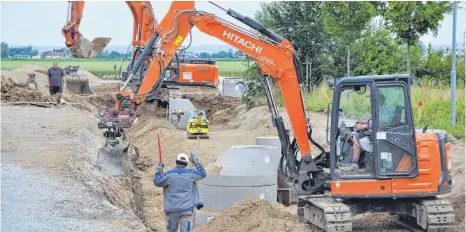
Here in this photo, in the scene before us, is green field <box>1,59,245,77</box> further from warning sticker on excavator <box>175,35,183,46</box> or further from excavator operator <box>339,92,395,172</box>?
excavator operator <box>339,92,395,172</box>

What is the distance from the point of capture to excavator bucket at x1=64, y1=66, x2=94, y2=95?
3591cm

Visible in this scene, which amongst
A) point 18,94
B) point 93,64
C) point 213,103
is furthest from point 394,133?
point 93,64

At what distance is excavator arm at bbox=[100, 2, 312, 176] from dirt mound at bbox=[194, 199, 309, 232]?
878 millimetres

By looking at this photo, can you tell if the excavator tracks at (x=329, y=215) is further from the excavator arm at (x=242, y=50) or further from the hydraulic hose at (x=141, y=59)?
the hydraulic hose at (x=141, y=59)

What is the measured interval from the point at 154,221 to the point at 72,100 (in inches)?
726

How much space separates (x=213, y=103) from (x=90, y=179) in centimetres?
2343

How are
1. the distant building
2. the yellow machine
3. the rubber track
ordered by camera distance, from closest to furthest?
the rubber track, the yellow machine, the distant building

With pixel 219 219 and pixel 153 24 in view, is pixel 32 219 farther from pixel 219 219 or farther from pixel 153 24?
pixel 153 24

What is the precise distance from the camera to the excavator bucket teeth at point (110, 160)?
15.8 m

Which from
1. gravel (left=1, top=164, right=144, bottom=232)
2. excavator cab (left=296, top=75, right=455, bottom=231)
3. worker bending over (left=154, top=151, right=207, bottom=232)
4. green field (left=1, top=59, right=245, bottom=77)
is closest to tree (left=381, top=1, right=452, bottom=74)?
excavator cab (left=296, top=75, right=455, bottom=231)

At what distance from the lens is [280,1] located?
31047 mm

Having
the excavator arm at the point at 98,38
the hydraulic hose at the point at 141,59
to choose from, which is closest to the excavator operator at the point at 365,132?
the hydraulic hose at the point at 141,59

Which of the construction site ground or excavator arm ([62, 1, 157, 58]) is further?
excavator arm ([62, 1, 157, 58])

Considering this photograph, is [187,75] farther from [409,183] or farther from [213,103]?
[409,183]
